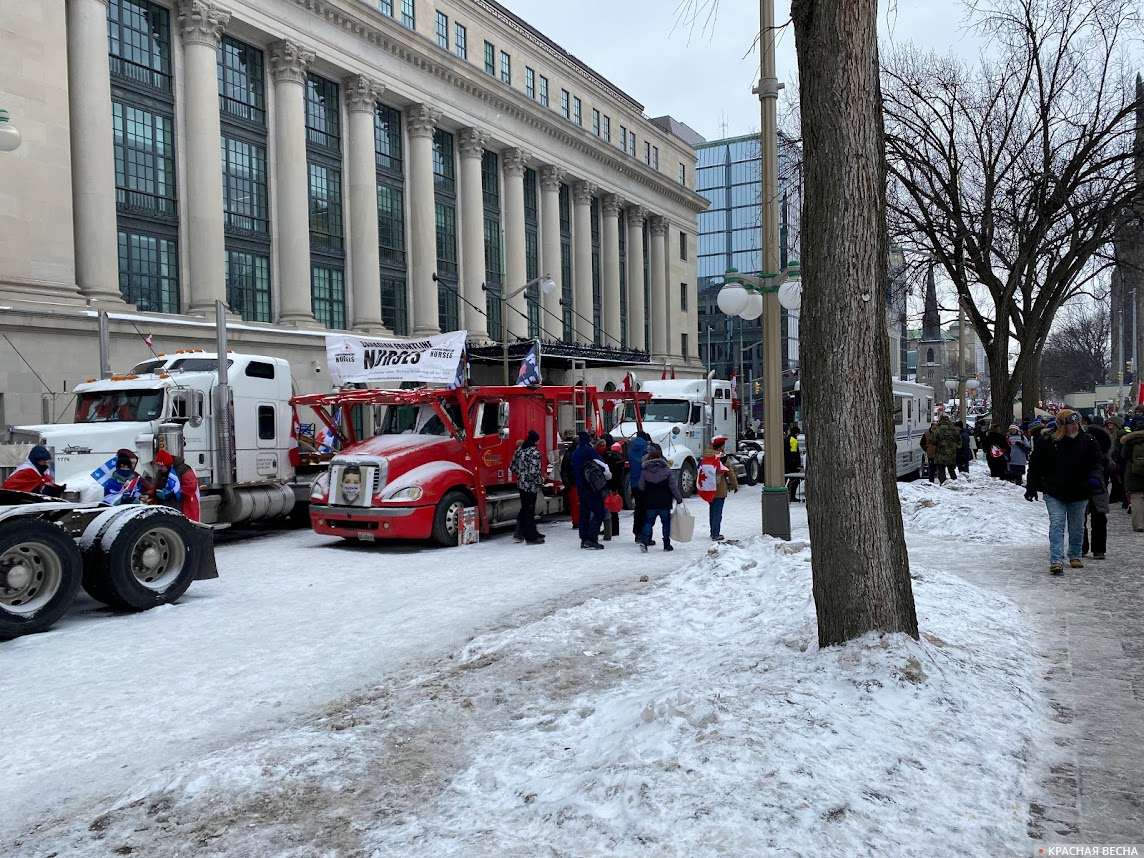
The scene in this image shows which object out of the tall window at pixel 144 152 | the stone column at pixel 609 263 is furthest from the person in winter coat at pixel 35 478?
the stone column at pixel 609 263

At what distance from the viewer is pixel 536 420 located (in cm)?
1598

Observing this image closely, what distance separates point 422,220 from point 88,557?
102 ft

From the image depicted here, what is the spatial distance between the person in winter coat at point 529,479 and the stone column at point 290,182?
2036 centimetres

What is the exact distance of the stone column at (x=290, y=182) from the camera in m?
31.6

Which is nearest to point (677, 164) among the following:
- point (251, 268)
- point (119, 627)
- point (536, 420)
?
point (251, 268)

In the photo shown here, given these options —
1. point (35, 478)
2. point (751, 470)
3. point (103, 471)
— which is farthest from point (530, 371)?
point (751, 470)

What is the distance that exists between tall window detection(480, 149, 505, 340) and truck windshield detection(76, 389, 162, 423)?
2911cm

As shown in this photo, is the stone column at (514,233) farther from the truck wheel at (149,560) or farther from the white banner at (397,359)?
the truck wheel at (149,560)

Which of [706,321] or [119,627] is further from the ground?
Answer: [706,321]

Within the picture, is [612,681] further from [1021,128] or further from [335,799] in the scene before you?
[1021,128]

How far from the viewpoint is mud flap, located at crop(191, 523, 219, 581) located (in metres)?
9.88

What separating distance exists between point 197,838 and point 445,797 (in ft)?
3.84

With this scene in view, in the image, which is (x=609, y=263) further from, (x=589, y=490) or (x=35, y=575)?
(x=35, y=575)

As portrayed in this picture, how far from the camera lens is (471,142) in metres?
41.2
